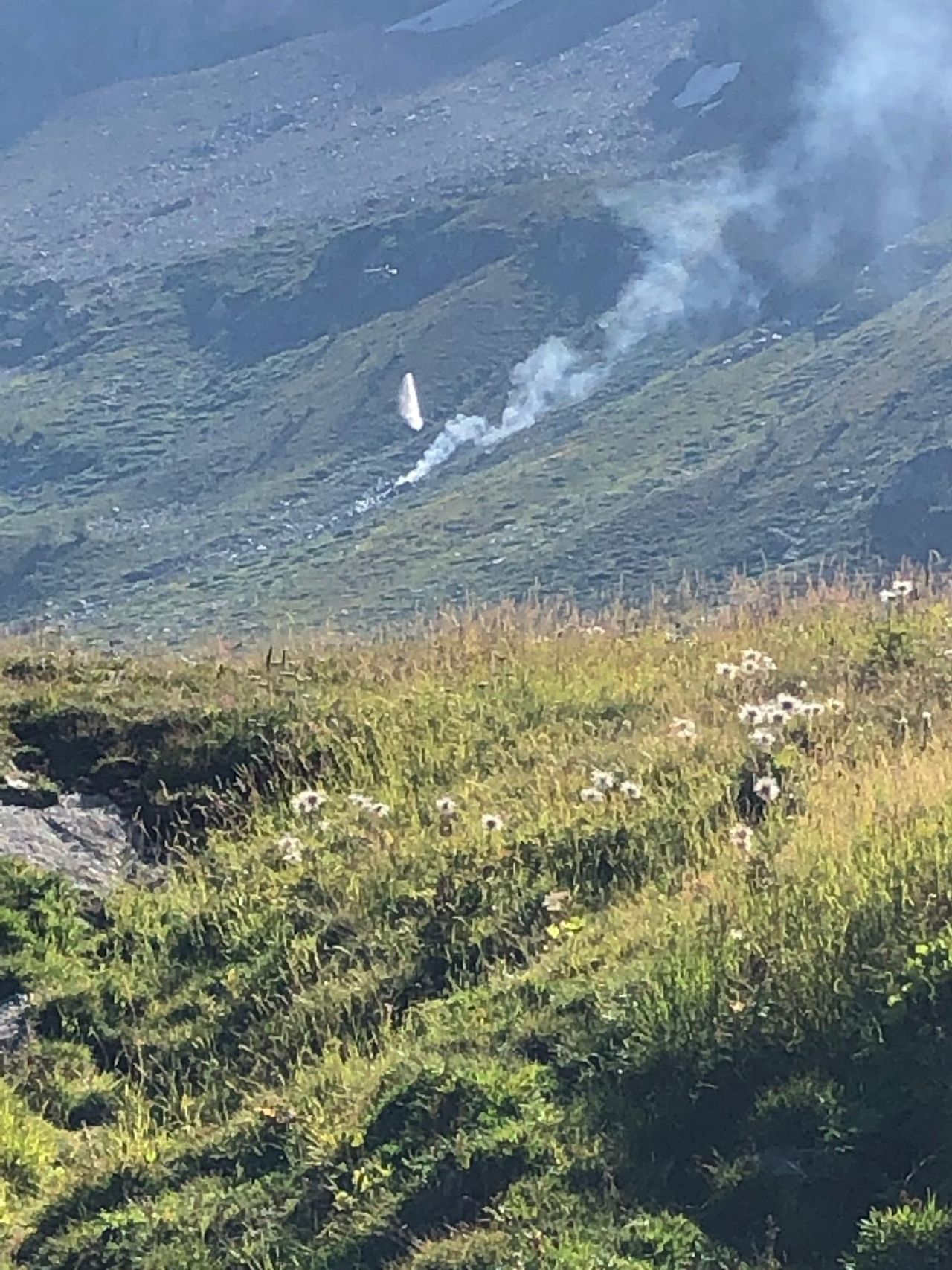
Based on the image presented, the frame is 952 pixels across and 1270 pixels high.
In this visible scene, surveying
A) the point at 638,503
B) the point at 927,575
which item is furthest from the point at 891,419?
the point at 927,575

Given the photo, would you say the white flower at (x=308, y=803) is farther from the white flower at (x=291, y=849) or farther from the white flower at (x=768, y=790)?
the white flower at (x=768, y=790)

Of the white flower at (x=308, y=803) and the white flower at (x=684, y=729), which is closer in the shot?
the white flower at (x=684, y=729)

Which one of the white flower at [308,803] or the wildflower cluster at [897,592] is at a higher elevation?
the white flower at [308,803]

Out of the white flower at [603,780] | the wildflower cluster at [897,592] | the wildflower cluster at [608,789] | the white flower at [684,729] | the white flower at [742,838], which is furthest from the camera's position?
the wildflower cluster at [897,592]

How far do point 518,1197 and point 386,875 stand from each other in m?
2.54

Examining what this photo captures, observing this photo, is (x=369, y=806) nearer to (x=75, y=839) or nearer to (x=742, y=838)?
(x=75, y=839)

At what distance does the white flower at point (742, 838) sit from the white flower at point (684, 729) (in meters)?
1.25

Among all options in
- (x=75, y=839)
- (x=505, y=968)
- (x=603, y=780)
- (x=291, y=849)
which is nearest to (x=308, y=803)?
(x=291, y=849)

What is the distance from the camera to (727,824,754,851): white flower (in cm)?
829

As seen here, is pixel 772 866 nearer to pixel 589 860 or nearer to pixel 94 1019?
pixel 589 860

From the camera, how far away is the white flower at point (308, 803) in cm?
1004

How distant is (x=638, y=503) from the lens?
197875 mm

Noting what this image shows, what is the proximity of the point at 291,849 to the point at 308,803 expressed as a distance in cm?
55

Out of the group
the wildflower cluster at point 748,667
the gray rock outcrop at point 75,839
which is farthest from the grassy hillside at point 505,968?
the gray rock outcrop at point 75,839
